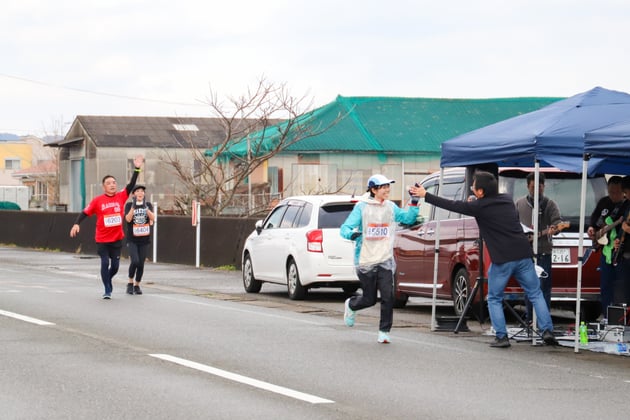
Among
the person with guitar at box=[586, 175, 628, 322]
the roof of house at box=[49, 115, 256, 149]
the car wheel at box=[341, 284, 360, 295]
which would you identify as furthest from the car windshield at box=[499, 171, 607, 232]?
the roof of house at box=[49, 115, 256, 149]

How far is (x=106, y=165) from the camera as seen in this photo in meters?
71.1

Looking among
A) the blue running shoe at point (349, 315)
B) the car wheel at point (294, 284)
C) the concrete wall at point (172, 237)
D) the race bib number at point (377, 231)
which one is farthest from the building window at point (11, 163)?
the race bib number at point (377, 231)

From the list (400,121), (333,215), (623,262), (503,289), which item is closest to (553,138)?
(503,289)

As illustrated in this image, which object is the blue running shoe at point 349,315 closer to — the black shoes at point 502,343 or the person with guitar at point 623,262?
the black shoes at point 502,343

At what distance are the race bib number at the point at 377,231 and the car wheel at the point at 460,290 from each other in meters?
2.79

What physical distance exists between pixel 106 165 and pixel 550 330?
194ft

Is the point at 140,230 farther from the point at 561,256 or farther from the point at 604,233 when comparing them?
the point at 604,233

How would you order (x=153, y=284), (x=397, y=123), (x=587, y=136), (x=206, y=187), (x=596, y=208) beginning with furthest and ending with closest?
(x=397, y=123) → (x=206, y=187) → (x=153, y=284) → (x=596, y=208) → (x=587, y=136)

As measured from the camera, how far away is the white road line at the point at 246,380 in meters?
9.55

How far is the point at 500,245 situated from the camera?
13602 mm

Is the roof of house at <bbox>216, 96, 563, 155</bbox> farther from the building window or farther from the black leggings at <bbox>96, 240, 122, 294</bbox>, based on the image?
the building window

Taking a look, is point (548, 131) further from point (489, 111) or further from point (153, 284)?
point (489, 111)

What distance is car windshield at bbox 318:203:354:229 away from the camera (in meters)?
20.1

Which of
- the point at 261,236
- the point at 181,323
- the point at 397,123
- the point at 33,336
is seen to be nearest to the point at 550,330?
the point at 181,323
